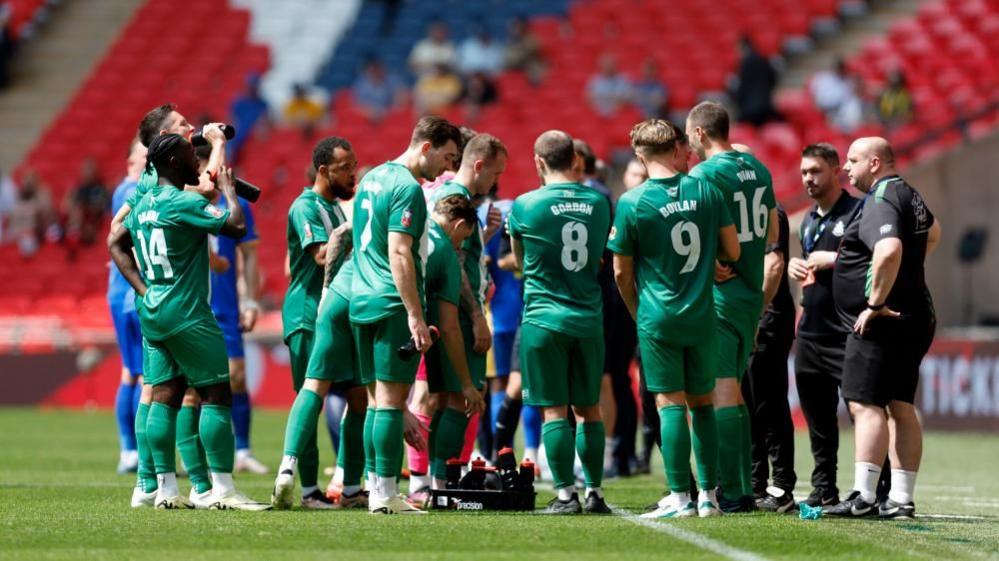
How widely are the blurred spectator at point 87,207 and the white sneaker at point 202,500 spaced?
1818cm

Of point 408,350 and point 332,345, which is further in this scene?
point 332,345

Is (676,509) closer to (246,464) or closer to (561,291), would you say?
(561,291)

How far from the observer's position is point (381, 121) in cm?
2733

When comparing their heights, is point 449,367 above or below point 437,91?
below

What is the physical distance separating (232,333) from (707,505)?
487 centimetres

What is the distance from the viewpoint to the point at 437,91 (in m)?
26.7

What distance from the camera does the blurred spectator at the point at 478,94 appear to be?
86.4 ft

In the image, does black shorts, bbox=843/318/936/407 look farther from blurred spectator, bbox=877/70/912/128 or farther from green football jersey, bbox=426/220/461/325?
blurred spectator, bbox=877/70/912/128

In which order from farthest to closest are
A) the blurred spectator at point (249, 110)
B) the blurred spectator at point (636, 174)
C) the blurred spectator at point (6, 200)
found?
the blurred spectator at point (249, 110) < the blurred spectator at point (6, 200) < the blurred spectator at point (636, 174)

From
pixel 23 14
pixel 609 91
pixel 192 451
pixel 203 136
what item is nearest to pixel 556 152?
pixel 203 136

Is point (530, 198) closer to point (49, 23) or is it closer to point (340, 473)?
point (340, 473)

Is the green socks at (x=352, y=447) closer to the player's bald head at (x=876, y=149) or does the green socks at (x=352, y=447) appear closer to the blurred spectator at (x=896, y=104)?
the player's bald head at (x=876, y=149)

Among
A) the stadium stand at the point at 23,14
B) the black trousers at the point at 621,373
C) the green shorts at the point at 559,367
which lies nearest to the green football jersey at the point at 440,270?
the green shorts at the point at 559,367

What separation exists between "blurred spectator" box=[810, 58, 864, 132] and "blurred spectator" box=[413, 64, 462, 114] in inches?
233
